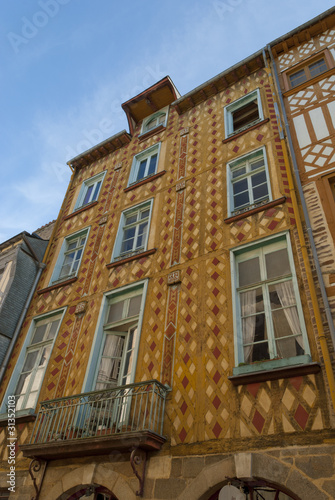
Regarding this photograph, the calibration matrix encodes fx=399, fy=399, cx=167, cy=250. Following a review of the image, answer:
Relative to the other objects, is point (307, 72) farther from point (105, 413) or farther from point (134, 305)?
point (105, 413)

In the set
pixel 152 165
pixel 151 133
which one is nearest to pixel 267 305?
pixel 152 165

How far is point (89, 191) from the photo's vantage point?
13.8 meters

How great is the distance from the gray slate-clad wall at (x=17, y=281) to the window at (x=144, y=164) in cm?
350

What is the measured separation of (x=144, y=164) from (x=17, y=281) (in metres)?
5.24

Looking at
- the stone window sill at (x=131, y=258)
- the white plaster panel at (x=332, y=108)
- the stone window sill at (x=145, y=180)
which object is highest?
the stone window sill at (x=145, y=180)

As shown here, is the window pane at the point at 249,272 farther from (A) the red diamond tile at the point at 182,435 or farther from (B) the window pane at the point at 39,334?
(B) the window pane at the point at 39,334

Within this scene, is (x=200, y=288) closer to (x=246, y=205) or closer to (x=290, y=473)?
(x=246, y=205)

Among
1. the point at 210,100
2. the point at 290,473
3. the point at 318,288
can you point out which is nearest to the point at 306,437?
the point at 290,473

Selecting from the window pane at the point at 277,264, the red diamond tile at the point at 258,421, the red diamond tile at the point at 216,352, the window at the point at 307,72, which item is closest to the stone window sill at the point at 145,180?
the window at the point at 307,72

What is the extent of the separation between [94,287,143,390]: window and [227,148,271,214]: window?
2926 mm

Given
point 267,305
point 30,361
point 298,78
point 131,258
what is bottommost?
point 267,305

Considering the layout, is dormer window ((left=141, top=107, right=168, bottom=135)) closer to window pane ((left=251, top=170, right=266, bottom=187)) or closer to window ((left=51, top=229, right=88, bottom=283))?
window ((left=51, top=229, right=88, bottom=283))

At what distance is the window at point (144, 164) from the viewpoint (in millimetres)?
12148

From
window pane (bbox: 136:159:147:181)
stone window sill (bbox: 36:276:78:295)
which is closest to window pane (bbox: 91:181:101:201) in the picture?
window pane (bbox: 136:159:147:181)
